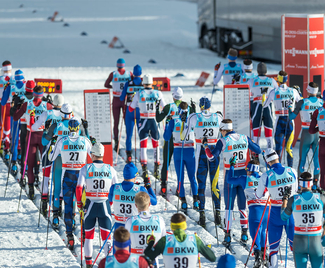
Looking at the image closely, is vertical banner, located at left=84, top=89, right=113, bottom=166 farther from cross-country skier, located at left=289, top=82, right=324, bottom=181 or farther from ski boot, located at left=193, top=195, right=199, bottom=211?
cross-country skier, located at left=289, top=82, right=324, bottom=181

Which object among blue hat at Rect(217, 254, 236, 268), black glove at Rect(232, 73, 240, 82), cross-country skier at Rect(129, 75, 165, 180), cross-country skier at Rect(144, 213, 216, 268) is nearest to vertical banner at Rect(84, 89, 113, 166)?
cross-country skier at Rect(129, 75, 165, 180)

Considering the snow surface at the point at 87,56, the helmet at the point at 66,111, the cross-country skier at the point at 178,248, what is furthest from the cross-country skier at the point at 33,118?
the cross-country skier at the point at 178,248

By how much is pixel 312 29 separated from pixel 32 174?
24.9ft

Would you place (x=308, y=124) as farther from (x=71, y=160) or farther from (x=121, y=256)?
(x=121, y=256)

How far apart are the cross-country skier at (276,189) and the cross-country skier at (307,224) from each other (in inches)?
19.6

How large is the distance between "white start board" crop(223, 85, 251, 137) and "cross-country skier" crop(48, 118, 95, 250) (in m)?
3.95

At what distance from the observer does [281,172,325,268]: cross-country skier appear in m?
7.14

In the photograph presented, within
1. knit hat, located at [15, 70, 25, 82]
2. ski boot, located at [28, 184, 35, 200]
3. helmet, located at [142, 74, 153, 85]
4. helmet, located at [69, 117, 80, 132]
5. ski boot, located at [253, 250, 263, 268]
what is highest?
knit hat, located at [15, 70, 25, 82]

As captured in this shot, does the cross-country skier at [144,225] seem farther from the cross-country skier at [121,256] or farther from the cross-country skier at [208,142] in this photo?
the cross-country skier at [208,142]

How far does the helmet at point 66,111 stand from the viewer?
9.68 m

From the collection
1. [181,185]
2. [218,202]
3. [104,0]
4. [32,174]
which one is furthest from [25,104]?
[104,0]

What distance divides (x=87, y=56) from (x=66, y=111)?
16.9m

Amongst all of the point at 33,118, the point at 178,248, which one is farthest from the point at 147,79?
the point at 178,248

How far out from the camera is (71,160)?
8969 millimetres
